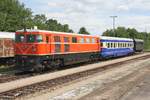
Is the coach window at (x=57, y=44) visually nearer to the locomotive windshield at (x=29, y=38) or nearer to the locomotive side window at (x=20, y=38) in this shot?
the locomotive windshield at (x=29, y=38)

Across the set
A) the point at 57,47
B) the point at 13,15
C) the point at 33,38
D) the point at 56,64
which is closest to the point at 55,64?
the point at 56,64

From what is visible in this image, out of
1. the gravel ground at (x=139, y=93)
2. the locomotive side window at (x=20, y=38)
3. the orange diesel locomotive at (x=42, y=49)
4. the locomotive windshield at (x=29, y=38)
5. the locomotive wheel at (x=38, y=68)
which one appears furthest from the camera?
the locomotive side window at (x=20, y=38)

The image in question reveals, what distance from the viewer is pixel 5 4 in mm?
63312

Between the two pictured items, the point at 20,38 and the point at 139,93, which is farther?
the point at 20,38

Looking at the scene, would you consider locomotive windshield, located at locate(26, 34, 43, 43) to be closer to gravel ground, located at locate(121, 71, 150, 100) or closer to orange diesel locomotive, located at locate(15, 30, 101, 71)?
orange diesel locomotive, located at locate(15, 30, 101, 71)

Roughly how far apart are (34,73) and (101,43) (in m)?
15.5

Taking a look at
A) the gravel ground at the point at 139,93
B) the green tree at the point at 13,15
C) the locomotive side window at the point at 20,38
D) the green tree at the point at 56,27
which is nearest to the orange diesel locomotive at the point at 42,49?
the locomotive side window at the point at 20,38

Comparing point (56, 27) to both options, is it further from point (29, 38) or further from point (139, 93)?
point (139, 93)

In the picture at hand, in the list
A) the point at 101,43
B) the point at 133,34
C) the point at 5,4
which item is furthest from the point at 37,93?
the point at 133,34

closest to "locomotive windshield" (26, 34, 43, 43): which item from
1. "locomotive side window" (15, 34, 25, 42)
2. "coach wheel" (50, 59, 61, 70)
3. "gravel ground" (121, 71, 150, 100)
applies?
"locomotive side window" (15, 34, 25, 42)

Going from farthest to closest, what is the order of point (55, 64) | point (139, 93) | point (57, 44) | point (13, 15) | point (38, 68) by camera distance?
point (13, 15) < point (57, 44) < point (55, 64) < point (38, 68) < point (139, 93)

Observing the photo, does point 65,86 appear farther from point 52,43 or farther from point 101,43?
point 101,43

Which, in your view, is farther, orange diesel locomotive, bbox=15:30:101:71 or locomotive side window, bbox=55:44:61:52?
locomotive side window, bbox=55:44:61:52

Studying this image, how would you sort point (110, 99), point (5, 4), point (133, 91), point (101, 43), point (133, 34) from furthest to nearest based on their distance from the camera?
point (133, 34) → point (5, 4) → point (101, 43) → point (133, 91) → point (110, 99)
